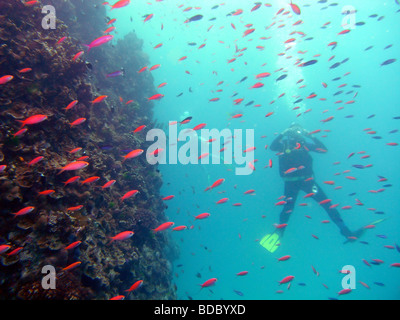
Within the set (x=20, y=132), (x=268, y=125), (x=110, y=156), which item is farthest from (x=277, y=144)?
(x=268, y=125)

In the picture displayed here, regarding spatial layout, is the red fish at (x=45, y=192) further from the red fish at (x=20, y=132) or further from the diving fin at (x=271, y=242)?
the diving fin at (x=271, y=242)

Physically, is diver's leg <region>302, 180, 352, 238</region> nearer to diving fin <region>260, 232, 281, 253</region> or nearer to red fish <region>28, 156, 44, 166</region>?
diving fin <region>260, 232, 281, 253</region>

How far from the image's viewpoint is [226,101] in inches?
2137

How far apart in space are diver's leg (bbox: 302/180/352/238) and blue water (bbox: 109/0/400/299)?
13990 millimetres

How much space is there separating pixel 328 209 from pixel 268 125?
6119 cm

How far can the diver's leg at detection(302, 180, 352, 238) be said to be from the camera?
9289mm

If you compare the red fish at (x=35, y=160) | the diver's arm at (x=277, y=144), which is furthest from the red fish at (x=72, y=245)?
the diver's arm at (x=277, y=144)

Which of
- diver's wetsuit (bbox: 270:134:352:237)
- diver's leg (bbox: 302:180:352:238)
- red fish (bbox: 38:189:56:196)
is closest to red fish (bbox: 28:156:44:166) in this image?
red fish (bbox: 38:189:56:196)

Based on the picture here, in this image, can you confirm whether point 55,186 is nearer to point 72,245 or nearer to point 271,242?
point 72,245

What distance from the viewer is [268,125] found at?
66.2 metres

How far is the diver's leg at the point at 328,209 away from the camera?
929cm
